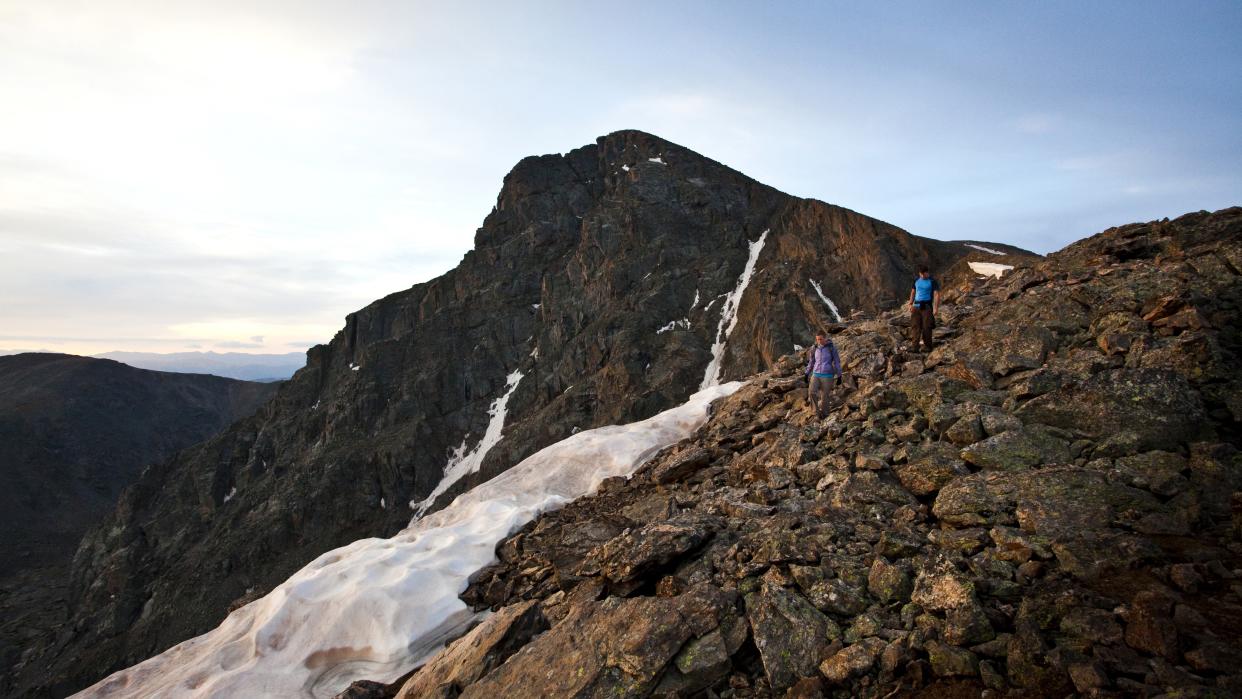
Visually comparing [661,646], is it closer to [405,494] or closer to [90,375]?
[405,494]

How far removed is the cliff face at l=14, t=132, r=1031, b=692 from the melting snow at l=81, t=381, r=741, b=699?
213 feet

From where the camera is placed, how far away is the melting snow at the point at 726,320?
83188 millimetres

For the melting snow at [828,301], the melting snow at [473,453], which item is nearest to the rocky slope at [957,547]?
the melting snow at [828,301]

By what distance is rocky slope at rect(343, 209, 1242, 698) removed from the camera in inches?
266

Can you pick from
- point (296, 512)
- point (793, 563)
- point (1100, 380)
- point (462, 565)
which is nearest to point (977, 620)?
point (793, 563)

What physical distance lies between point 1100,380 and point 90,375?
235 m

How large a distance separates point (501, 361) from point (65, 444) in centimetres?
13114

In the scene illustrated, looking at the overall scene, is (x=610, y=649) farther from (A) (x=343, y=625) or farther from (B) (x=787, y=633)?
(A) (x=343, y=625)

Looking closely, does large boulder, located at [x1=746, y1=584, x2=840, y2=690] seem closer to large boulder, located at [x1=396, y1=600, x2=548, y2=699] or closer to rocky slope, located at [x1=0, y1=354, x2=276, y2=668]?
large boulder, located at [x1=396, y1=600, x2=548, y2=699]

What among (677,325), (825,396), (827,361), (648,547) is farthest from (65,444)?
(827,361)

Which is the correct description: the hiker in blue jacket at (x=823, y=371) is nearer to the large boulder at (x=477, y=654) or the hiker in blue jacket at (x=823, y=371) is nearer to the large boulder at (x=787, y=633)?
the large boulder at (x=787, y=633)

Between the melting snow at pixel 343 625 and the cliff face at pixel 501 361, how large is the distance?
65.0 metres

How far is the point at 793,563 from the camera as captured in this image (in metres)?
9.09

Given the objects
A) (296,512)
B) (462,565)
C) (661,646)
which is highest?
(661,646)
